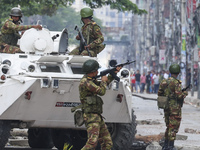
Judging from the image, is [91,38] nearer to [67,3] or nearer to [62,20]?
[67,3]

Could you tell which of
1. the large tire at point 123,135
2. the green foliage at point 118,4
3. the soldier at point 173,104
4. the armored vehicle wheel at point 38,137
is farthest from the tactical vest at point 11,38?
the green foliage at point 118,4

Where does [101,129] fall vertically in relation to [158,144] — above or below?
above

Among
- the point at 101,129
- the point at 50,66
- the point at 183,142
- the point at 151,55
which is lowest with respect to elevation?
the point at 151,55

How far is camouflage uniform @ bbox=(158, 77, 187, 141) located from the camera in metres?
11.2

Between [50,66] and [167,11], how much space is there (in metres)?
69.1

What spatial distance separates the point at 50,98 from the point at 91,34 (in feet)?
6.48

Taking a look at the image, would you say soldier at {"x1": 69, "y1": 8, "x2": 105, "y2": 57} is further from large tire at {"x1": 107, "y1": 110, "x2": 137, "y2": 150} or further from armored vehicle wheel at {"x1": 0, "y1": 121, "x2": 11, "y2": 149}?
armored vehicle wheel at {"x1": 0, "y1": 121, "x2": 11, "y2": 149}

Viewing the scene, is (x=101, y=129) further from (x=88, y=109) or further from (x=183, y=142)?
(x=183, y=142)

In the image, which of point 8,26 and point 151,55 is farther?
point 151,55

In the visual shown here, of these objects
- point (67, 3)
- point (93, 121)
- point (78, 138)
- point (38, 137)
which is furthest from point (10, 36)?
point (67, 3)

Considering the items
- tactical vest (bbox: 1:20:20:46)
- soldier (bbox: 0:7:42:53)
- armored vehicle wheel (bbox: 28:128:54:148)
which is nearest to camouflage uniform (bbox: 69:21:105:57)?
soldier (bbox: 0:7:42:53)

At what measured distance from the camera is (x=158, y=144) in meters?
11.6

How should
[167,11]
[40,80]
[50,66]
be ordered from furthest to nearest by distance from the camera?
[167,11] → [50,66] → [40,80]

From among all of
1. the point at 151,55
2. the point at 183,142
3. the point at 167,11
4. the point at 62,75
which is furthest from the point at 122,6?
the point at 151,55
